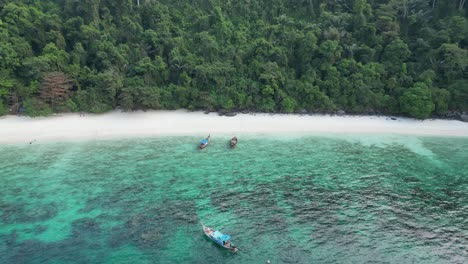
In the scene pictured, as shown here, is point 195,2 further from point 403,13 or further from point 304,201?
point 304,201

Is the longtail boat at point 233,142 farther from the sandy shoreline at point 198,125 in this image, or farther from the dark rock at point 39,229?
the dark rock at point 39,229

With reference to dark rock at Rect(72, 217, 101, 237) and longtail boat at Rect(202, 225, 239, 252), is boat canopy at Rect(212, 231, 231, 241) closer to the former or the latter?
longtail boat at Rect(202, 225, 239, 252)

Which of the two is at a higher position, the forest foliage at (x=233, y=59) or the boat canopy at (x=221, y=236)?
the forest foliage at (x=233, y=59)

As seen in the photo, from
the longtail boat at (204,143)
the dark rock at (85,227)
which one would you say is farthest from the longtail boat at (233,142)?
the dark rock at (85,227)

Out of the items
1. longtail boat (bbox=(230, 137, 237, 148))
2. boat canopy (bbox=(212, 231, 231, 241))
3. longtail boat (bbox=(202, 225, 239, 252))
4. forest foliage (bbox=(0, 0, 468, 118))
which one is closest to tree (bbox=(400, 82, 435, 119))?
forest foliage (bbox=(0, 0, 468, 118))

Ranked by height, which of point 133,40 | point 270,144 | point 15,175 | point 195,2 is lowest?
point 15,175

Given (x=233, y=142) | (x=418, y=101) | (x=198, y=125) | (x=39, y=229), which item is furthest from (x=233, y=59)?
(x=39, y=229)

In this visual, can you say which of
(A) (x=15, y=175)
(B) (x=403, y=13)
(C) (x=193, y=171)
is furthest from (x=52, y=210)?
(B) (x=403, y=13)
